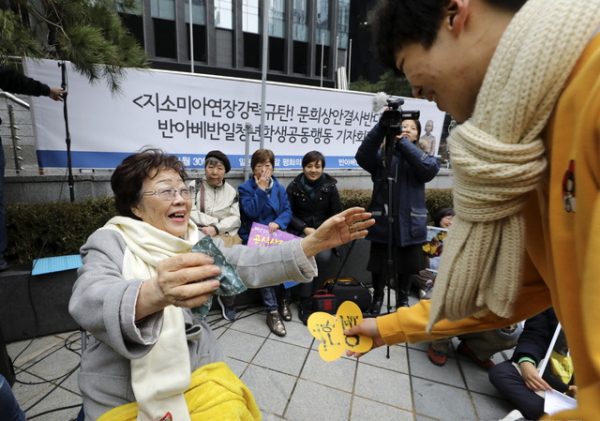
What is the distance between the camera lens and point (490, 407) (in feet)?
7.94

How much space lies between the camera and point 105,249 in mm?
1290

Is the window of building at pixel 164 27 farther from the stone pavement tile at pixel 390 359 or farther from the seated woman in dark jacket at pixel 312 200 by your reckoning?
the stone pavement tile at pixel 390 359

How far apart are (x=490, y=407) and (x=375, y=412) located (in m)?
0.95

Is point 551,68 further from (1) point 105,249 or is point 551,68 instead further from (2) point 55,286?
(2) point 55,286

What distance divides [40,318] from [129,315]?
3049mm

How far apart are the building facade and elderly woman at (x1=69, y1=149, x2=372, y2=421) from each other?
487 inches

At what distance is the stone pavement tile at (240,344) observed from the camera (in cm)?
292

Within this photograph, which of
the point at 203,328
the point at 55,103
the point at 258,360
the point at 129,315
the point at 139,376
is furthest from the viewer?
the point at 55,103

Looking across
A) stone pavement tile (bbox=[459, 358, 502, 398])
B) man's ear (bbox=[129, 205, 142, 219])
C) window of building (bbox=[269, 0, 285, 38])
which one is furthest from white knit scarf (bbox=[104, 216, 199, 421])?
window of building (bbox=[269, 0, 285, 38])

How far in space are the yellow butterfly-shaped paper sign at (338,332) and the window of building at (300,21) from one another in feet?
57.2

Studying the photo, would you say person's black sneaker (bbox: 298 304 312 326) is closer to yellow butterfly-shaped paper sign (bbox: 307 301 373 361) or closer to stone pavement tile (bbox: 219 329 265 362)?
stone pavement tile (bbox: 219 329 265 362)

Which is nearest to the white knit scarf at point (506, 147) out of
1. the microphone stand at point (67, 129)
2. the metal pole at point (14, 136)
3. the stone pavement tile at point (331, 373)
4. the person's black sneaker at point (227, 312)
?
the stone pavement tile at point (331, 373)

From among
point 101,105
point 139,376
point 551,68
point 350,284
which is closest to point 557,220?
point 551,68

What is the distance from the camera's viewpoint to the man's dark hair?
2.45 feet
